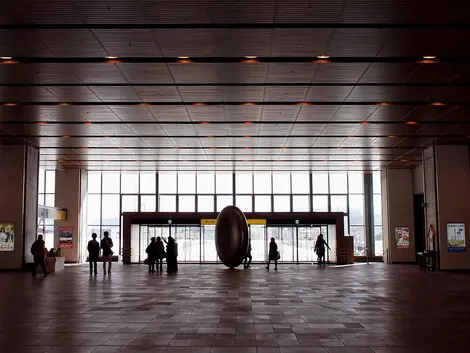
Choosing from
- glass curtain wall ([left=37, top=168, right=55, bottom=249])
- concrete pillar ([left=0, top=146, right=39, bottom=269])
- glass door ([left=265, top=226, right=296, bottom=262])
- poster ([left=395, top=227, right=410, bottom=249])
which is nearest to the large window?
poster ([left=395, top=227, right=410, bottom=249])

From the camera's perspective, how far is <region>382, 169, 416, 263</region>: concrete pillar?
34969mm

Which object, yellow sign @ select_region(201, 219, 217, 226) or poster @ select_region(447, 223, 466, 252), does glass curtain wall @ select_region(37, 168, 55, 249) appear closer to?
yellow sign @ select_region(201, 219, 217, 226)

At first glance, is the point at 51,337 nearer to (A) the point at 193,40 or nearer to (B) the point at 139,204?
(A) the point at 193,40

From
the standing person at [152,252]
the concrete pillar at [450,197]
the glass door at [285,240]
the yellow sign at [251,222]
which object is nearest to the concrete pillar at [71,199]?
the yellow sign at [251,222]

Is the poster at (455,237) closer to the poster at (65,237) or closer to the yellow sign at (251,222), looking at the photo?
the yellow sign at (251,222)

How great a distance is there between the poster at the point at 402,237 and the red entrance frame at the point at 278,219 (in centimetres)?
371

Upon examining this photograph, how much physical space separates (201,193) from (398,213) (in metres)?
13.6

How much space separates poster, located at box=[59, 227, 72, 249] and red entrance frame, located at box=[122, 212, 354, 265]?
4.79m

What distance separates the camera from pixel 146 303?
12.9 metres

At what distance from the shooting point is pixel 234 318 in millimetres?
10562

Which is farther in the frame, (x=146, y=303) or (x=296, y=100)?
(x=296, y=100)

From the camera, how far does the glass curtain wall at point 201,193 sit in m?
39.1

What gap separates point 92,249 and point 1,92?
288 inches

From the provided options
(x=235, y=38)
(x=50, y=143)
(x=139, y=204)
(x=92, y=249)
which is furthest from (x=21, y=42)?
(x=139, y=204)
